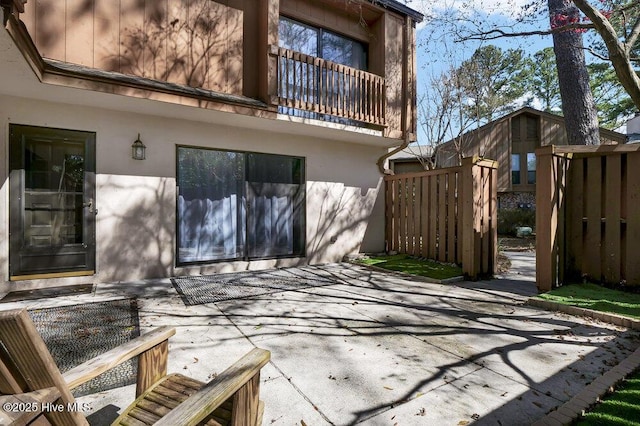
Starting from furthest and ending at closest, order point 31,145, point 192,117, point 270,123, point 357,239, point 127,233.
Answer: point 357,239, point 270,123, point 192,117, point 127,233, point 31,145

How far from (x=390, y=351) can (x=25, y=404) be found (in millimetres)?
2447

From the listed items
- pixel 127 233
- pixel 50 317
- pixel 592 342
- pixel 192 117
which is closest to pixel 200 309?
pixel 50 317

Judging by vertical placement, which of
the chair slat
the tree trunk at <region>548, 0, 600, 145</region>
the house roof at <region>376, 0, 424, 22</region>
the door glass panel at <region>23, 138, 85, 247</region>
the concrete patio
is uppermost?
the house roof at <region>376, 0, 424, 22</region>

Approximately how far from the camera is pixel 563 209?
190 inches

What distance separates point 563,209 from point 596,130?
9.72ft

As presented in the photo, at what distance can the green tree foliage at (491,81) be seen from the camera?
39.8 feet

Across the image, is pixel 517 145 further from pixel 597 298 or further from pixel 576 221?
pixel 597 298

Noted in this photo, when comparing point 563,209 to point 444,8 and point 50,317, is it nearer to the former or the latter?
point 444,8

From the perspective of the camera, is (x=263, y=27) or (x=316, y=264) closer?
(x=263, y=27)

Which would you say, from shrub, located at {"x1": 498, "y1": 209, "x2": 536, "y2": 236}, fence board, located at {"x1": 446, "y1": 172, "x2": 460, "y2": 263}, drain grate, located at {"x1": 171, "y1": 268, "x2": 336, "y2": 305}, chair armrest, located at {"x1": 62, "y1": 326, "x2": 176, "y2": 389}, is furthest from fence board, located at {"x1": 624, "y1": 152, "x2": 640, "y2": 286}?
shrub, located at {"x1": 498, "y1": 209, "x2": 536, "y2": 236}

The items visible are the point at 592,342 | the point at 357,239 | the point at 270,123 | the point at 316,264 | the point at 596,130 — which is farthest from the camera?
the point at 357,239

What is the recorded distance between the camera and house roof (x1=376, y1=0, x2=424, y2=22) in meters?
7.28

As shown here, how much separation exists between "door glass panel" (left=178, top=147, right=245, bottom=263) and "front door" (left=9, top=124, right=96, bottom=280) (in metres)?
1.34

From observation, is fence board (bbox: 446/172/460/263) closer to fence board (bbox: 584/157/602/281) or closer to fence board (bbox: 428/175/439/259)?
fence board (bbox: 428/175/439/259)
